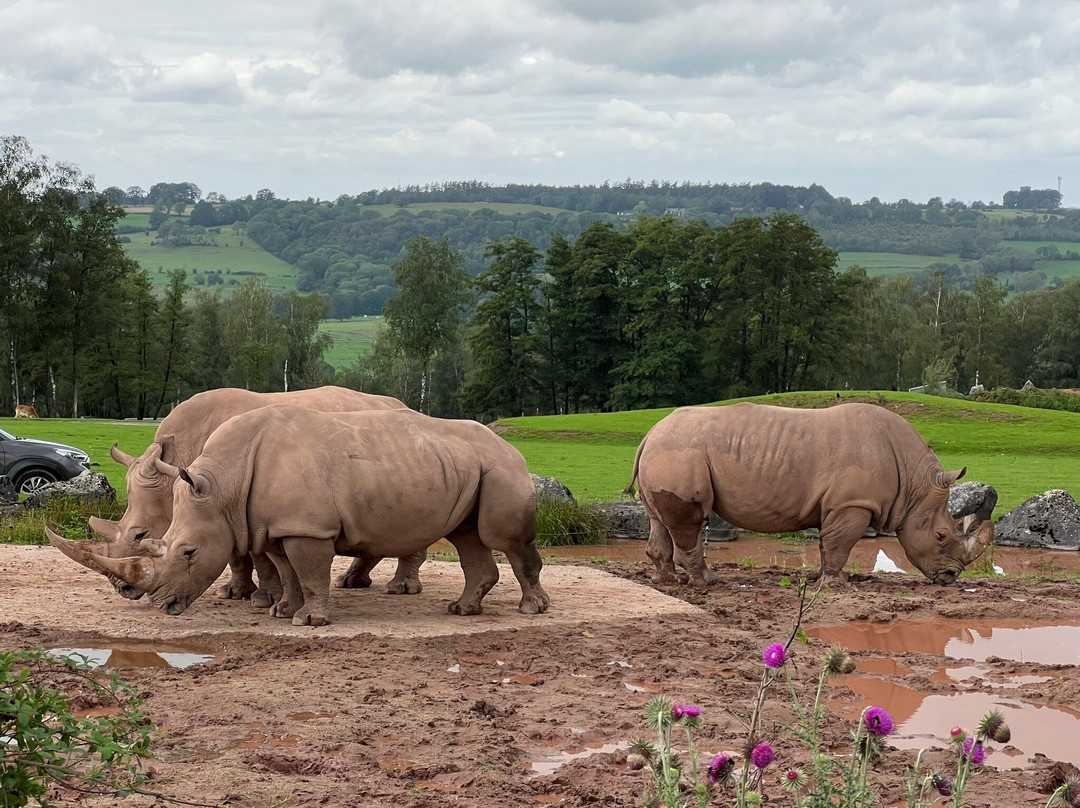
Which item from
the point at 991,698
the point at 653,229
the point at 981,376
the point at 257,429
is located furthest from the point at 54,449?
the point at 981,376

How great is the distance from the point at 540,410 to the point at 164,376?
A: 2128 centimetres

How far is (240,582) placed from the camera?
12.0 meters

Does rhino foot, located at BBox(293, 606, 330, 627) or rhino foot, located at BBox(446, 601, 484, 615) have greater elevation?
rhino foot, located at BBox(293, 606, 330, 627)

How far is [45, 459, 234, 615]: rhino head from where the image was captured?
10.3 m

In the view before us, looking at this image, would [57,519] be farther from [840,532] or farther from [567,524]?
[840,532]

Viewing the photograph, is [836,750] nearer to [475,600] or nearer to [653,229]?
[475,600]

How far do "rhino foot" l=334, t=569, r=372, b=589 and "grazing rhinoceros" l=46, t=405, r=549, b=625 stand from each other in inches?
64.8

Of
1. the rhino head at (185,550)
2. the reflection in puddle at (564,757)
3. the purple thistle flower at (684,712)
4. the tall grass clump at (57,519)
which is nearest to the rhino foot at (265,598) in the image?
the rhino head at (185,550)

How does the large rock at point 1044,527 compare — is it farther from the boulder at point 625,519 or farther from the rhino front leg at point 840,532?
the rhino front leg at point 840,532

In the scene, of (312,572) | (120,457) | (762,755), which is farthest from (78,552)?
(762,755)

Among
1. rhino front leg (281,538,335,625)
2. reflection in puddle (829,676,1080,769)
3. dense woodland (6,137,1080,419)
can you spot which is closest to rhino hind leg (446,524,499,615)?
rhino front leg (281,538,335,625)

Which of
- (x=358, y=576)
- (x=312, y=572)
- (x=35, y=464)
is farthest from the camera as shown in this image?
(x=35, y=464)

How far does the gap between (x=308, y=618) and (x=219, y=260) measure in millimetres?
173864

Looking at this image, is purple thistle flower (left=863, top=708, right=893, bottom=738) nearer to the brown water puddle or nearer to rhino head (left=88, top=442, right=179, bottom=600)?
rhino head (left=88, top=442, right=179, bottom=600)
